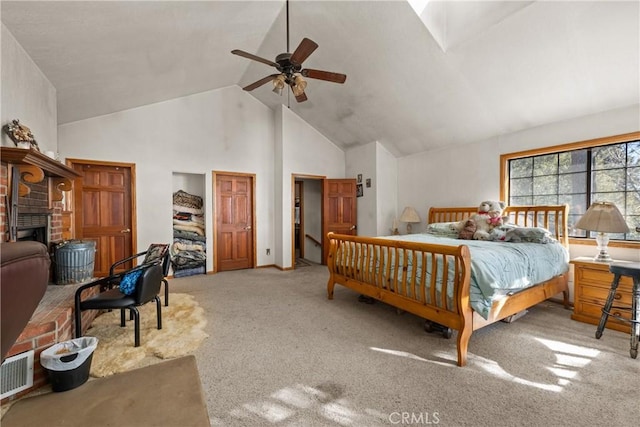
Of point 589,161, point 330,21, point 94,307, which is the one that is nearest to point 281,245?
point 94,307

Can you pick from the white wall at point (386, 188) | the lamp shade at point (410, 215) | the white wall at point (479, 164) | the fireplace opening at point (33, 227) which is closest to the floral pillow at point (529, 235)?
the white wall at point (479, 164)

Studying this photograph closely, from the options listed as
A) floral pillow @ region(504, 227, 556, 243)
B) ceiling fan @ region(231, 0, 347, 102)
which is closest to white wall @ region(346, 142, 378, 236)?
floral pillow @ region(504, 227, 556, 243)

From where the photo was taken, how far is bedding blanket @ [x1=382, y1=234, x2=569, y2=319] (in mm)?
2148

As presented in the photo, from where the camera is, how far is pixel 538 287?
112 inches

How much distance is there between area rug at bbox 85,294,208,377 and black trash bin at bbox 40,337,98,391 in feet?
0.60

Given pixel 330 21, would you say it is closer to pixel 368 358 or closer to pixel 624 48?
pixel 624 48

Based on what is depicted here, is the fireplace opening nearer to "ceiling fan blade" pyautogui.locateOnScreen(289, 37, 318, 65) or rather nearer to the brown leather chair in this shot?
the brown leather chair

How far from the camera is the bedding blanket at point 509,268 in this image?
7.05ft

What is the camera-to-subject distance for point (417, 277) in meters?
2.50

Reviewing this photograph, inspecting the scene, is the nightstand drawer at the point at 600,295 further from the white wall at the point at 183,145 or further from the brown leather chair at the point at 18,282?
the white wall at the point at 183,145

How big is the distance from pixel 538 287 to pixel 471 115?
93.2 inches

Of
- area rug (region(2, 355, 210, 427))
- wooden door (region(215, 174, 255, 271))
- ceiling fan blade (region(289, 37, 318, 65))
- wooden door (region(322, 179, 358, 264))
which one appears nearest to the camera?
area rug (region(2, 355, 210, 427))

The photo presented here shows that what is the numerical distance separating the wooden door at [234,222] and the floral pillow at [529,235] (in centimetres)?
419

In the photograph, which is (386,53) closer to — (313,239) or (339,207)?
(339,207)
